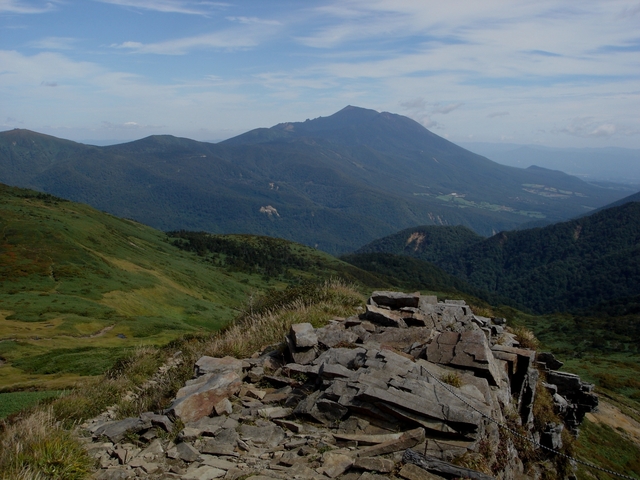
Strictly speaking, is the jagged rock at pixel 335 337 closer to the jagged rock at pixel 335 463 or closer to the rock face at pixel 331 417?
the rock face at pixel 331 417

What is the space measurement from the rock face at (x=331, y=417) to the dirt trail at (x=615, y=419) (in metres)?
28.1

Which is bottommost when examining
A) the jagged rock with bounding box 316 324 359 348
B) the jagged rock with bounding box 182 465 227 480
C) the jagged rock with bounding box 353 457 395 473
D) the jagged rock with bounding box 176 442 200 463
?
the jagged rock with bounding box 176 442 200 463

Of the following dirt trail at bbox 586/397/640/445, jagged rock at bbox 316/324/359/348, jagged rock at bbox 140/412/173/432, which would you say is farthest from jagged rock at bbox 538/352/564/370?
dirt trail at bbox 586/397/640/445

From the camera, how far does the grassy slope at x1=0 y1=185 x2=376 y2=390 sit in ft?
109

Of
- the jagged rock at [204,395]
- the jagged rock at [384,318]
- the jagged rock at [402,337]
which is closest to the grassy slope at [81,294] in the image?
the jagged rock at [384,318]

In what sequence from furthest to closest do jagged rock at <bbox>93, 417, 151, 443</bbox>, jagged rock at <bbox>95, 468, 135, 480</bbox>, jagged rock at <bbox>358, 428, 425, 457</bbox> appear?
jagged rock at <bbox>93, 417, 151, 443</bbox>, jagged rock at <bbox>358, 428, 425, 457</bbox>, jagged rock at <bbox>95, 468, 135, 480</bbox>

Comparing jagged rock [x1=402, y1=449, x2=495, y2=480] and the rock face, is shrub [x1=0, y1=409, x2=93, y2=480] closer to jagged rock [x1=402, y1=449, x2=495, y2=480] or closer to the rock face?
the rock face

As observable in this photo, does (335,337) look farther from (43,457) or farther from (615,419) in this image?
(615,419)

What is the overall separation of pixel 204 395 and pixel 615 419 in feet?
124

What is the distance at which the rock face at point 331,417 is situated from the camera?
651 cm

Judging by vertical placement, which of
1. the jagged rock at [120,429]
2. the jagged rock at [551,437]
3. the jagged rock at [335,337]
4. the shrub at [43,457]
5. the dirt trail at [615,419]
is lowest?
the dirt trail at [615,419]

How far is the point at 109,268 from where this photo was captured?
239 ft

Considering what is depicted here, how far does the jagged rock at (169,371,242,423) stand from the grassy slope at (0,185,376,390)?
1139cm

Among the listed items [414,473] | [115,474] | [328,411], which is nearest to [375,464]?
[414,473]
